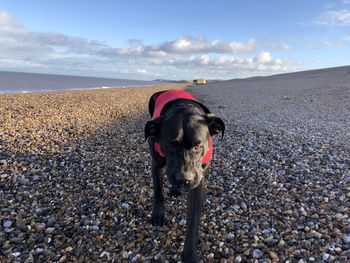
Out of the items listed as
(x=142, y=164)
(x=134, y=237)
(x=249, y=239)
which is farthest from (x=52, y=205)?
(x=249, y=239)

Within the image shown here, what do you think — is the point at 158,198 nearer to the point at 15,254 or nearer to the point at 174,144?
the point at 174,144

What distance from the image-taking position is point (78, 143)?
33.9ft

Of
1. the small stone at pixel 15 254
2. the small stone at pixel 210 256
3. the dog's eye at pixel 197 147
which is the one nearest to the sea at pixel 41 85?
the small stone at pixel 15 254

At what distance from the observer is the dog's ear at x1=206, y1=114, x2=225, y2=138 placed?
4.87 metres

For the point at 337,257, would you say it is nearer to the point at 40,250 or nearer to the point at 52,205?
the point at 40,250

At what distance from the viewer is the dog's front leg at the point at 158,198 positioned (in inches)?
209

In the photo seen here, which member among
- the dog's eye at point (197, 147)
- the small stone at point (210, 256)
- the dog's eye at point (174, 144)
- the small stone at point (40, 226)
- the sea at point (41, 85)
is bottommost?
the small stone at point (210, 256)

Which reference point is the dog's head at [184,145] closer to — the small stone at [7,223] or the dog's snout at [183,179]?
the dog's snout at [183,179]

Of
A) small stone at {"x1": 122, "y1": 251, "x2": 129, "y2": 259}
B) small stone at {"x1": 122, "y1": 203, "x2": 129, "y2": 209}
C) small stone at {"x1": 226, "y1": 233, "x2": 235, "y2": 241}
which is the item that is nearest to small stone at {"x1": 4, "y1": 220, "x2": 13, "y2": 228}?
small stone at {"x1": 122, "y1": 203, "x2": 129, "y2": 209}

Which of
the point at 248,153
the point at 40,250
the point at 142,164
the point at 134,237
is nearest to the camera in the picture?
the point at 40,250

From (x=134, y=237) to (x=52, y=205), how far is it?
191 centimetres

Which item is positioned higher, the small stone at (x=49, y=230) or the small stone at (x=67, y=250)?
the small stone at (x=49, y=230)

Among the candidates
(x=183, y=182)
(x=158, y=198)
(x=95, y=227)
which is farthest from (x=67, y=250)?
(x=183, y=182)

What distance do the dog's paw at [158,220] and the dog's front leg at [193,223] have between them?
2.69ft
